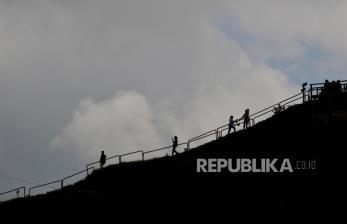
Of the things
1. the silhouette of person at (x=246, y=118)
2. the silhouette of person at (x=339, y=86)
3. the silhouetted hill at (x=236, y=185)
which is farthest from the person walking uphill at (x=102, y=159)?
the silhouette of person at (x=339, y=86)

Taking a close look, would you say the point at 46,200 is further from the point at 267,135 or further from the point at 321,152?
the point at 321,152

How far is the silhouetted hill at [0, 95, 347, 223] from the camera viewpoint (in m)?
40.5

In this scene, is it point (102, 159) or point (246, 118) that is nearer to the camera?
point (246, 118)

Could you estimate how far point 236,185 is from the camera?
44.0 m

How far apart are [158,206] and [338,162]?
11.7 m

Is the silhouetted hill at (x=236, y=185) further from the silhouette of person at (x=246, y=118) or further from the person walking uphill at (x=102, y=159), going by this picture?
the person walking uphill at (x=102, y=159)

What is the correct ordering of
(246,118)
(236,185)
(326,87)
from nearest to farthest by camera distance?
(236,185), (326,87), (246,118)

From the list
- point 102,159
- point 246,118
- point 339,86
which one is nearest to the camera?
point 339,86

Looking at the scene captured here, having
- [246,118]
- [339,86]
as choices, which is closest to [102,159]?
[246,118]

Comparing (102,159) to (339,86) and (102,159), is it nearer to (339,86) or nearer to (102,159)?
(102,159)

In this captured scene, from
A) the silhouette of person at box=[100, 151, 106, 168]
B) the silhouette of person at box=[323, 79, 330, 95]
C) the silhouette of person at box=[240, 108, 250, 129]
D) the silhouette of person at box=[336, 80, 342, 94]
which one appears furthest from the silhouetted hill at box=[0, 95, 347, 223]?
the silhouette of person at box=[100, 151, 106, 168]

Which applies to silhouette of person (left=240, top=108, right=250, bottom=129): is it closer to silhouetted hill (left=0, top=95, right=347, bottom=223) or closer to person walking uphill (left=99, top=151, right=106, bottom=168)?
silhouetted hill (left=0, top=95, right=347, bottom=223)

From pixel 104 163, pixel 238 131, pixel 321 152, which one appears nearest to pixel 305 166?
pixel 321 152

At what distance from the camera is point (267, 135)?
4734 cm
